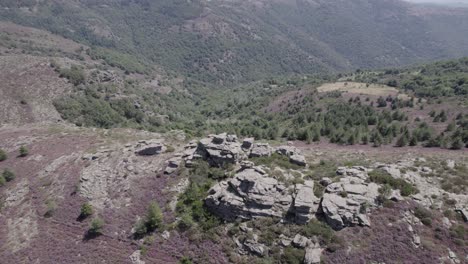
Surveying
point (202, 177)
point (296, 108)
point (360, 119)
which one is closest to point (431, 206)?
point (202, 177)

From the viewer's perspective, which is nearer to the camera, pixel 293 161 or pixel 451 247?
pixel 451 247

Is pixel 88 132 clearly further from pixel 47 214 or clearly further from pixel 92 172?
pixel 47 214

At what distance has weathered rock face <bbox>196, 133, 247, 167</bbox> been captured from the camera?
37.5m

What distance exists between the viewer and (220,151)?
125 ft

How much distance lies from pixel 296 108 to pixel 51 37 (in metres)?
171

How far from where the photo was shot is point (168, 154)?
136 feet

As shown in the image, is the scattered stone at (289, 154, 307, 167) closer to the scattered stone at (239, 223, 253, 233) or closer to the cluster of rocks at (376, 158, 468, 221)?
the cluster of rocks at (376, 158, 468, 221)

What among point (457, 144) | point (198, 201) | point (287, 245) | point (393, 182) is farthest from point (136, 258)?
point (457, 144)

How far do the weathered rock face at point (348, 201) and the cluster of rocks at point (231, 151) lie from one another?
6841 millimetres

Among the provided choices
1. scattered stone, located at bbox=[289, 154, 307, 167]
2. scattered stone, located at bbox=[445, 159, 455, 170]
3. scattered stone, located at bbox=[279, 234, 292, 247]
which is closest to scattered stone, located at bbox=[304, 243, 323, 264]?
scattered stone, located at bbox=[279, 234, 292, 247]

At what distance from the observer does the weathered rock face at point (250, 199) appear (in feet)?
101

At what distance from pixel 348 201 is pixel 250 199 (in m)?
10.1

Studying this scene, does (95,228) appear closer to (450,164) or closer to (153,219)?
Result: (153,219)

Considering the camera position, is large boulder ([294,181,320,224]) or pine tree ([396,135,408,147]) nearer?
large boulder ([294,181,320,224])
